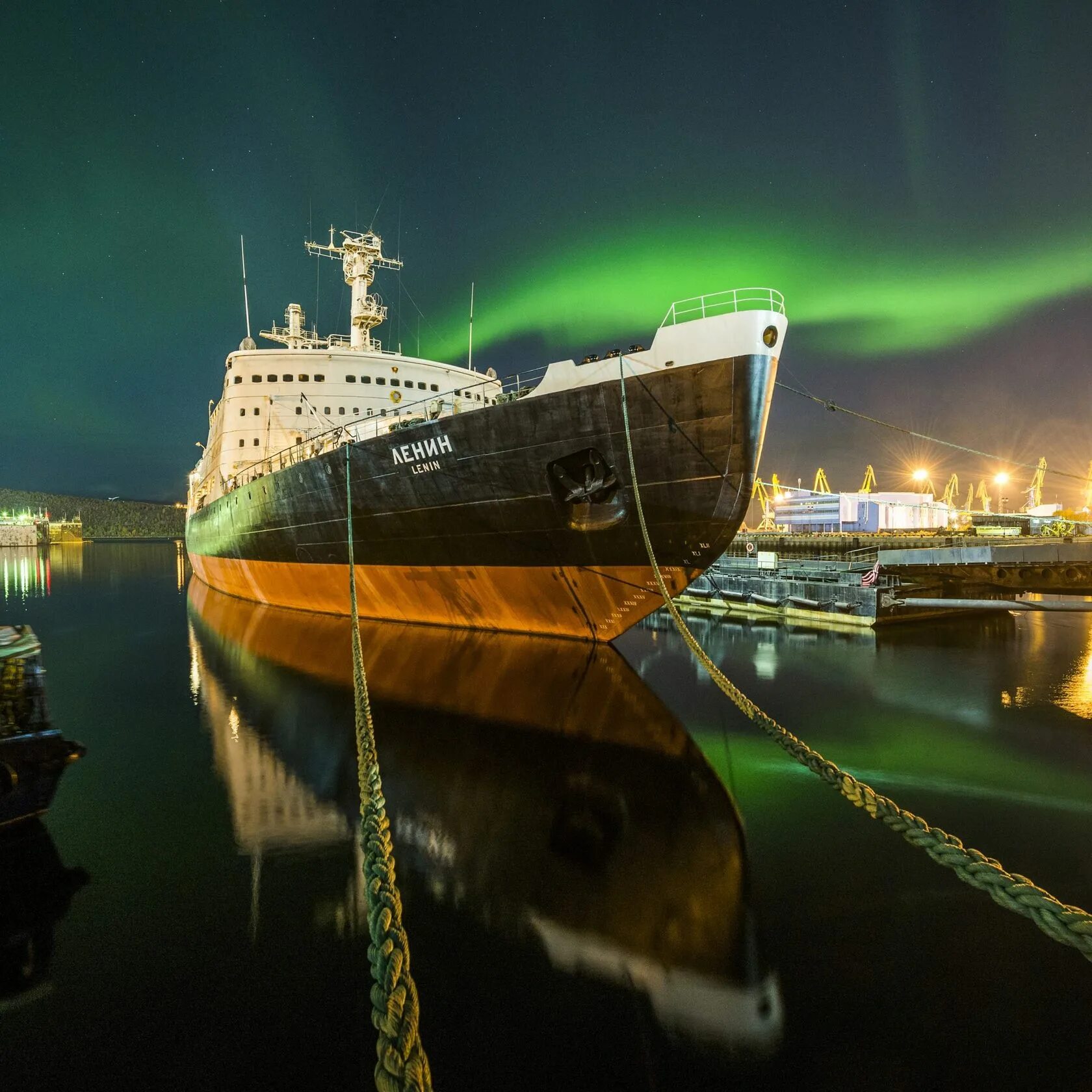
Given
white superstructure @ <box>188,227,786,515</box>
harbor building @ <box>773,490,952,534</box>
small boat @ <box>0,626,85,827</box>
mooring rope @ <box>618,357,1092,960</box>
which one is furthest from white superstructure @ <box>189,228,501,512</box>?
harbor building @ <box>773,490,952,534</box>

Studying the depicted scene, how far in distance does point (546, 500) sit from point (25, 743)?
24.1 ft

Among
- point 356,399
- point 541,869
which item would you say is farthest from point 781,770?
point 356,399

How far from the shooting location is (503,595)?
38.9 ft

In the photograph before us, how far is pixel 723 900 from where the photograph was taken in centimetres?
414

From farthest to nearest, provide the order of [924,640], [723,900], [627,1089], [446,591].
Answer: [924,640]
[446,591]
[723,900]
[627,1089]

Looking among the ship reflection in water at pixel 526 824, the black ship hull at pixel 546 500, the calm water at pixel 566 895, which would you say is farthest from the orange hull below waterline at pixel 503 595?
the calm water at pixel 566 895

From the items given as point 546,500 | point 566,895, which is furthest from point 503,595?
point 566,895

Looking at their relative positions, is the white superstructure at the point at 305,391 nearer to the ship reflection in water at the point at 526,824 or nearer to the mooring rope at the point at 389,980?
the ship reflection in water at the point at 526,824

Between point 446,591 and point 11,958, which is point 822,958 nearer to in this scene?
point 11,958

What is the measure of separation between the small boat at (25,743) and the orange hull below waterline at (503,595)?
7419mm

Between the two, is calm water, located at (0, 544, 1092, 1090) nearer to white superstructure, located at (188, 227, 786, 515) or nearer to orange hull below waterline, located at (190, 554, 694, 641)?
orange hull below waterline, located at (190, 554, 694, 641)

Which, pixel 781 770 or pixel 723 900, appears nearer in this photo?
pixel 723 900

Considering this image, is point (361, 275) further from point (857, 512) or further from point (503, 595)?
point (857, 512)

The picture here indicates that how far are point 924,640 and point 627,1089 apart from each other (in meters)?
14.3
